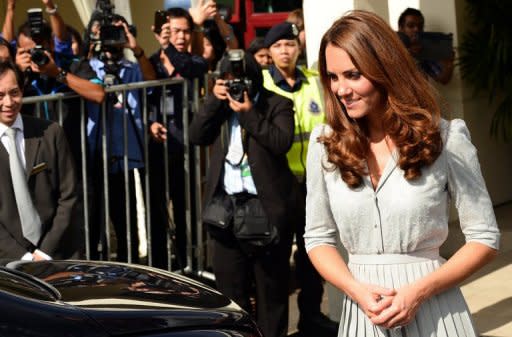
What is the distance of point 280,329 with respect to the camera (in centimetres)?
685

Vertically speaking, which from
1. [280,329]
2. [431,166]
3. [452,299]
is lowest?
[280,329]

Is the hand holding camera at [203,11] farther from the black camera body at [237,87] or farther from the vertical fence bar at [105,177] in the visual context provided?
the black camera body at [237,87]

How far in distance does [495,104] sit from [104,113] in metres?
4.67

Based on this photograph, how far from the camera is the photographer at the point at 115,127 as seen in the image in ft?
A: 24.4

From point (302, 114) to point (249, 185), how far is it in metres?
0.72

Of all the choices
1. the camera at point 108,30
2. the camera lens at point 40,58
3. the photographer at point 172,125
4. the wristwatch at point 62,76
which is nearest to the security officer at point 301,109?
the photographer at point 172,125

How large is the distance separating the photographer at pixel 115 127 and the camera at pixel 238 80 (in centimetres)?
117

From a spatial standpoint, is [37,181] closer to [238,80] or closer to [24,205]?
[24,205]

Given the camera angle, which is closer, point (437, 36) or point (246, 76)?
point (246, 76)

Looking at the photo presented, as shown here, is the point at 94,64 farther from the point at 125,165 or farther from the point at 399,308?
the point at 399,308

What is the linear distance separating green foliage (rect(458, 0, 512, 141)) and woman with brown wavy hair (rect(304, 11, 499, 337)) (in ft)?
20.6

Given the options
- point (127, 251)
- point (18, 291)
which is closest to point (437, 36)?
point (127, 251)

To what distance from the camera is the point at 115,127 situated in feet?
24.8

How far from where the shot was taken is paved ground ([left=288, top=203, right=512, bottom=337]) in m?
7.15
